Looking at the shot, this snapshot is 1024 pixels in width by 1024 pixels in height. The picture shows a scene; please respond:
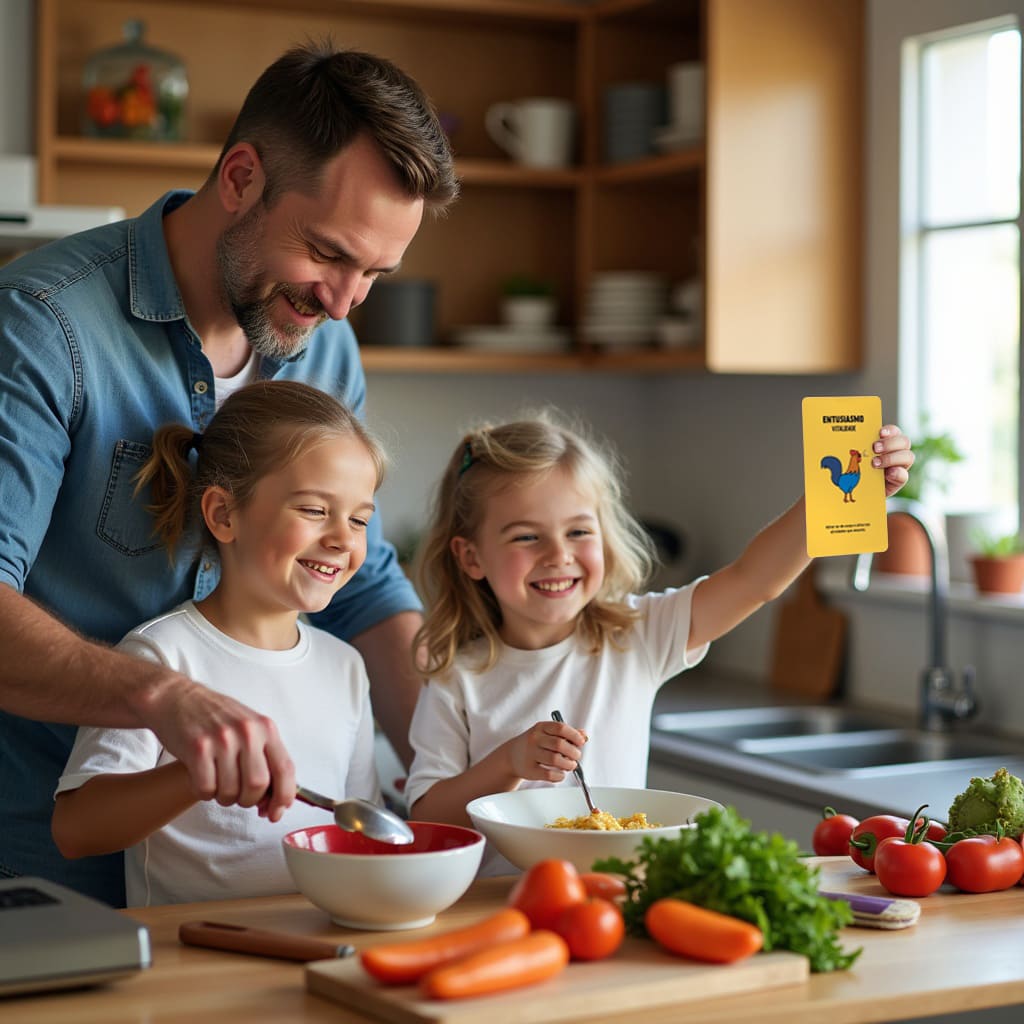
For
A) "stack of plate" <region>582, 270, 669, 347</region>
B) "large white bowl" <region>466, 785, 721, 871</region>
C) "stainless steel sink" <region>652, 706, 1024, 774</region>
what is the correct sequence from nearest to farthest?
"large white bowl" <region>466, 785, 721, 871</region> < "stainless steel sink" <region>652, 706, 1024, 774</region> < "stack of plate" <region>582, 270, 669, 347</region>

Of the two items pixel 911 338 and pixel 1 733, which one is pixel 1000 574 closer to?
pixel 911 338

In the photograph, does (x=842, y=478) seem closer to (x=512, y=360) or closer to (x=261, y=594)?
(x=261, y=594)

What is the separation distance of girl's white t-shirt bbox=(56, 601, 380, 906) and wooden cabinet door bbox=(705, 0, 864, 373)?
66.0 inches

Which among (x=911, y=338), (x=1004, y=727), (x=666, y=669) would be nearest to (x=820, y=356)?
(x=911, y=338)

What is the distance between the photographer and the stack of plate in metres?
3.79

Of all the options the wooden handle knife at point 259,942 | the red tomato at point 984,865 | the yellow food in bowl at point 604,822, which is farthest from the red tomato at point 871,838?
the wooden handle knife at point 259,942

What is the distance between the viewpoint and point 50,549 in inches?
72.6

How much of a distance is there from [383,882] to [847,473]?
66 cm

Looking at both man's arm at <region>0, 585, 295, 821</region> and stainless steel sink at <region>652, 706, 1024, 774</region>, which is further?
stainless steel sink at <region>652, 706, 1024, 774</region>

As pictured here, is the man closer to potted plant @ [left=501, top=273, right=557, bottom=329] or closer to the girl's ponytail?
the girl's ponytail

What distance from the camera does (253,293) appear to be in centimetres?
182

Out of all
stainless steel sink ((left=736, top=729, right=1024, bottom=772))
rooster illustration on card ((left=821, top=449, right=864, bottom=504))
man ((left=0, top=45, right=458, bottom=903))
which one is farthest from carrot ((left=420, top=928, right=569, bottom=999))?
stainless steel sink ((left=736, top=729, right=1024, bottom=772))

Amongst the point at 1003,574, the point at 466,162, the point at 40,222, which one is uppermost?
the point at 466,162

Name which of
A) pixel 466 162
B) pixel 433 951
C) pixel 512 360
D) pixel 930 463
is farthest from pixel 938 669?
pixel 433 951
